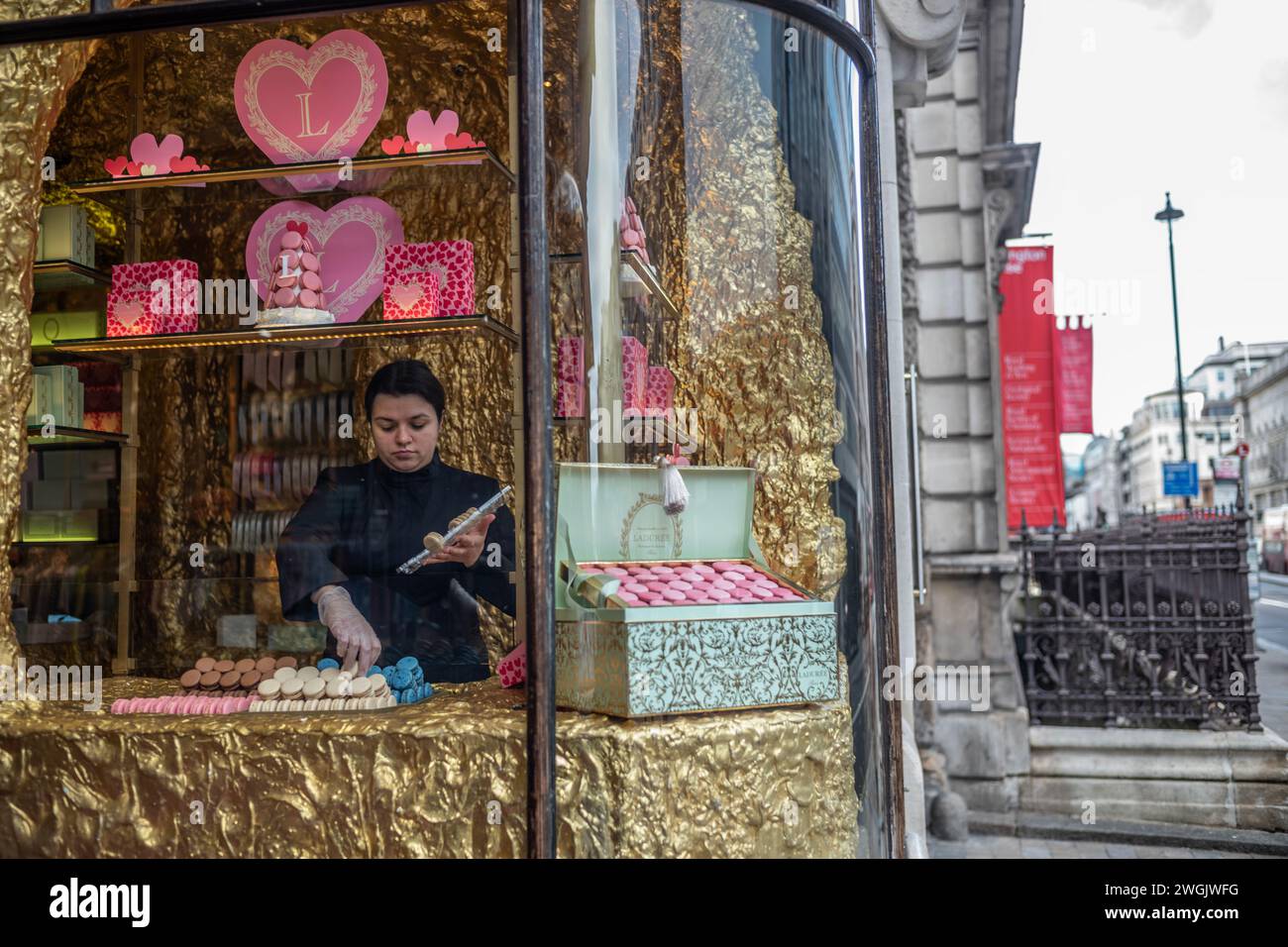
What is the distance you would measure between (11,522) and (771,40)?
12.0 feet

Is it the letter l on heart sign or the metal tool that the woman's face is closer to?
the metal tool

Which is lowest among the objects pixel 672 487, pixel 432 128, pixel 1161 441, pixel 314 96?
pixel 672 487

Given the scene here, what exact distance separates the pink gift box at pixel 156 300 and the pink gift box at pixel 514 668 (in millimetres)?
2017

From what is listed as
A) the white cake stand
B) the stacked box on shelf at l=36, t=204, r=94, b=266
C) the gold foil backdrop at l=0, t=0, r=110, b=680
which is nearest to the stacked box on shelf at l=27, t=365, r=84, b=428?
the gold foil backdrop at l=0, t=0, r=110, b=680

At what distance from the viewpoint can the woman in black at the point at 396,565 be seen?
168 inches

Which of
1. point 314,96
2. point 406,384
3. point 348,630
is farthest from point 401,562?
point 314,96

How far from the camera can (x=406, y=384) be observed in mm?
4660

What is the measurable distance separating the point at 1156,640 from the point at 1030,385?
4.14 meters

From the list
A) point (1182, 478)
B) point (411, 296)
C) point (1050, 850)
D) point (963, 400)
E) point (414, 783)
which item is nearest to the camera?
point (414, 783)

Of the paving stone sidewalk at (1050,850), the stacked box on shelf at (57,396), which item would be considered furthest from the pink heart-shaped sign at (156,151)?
the paving stone sidewalk at (1050,850)

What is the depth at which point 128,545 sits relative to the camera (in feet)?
15.6

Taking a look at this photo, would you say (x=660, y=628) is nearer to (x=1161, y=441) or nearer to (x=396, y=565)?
(x=396, y=565)
